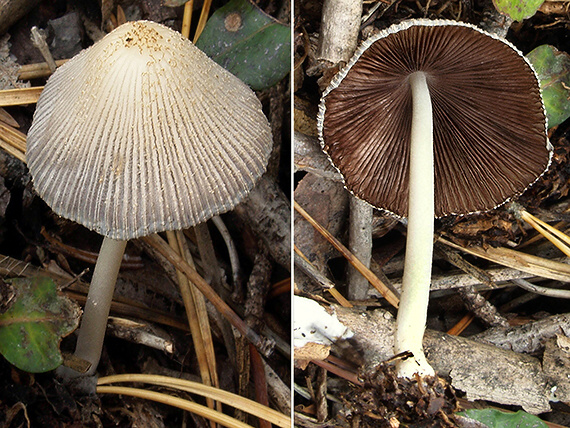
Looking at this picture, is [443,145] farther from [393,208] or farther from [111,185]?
[111,185]

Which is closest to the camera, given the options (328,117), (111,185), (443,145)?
(111,185)

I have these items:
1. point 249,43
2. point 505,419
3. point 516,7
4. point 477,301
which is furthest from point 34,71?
point 505,419

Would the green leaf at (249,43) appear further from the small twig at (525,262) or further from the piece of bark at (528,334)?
the piece of bark at (528,334)

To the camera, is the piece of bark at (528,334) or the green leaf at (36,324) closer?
the green leaf at (36,324)

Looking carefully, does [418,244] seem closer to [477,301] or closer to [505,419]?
[477,301]

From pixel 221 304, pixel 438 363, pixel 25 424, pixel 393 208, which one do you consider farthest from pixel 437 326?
pixel 25 424

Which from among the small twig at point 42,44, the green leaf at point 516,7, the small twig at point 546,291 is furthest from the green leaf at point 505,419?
the small twig at point 42,44
